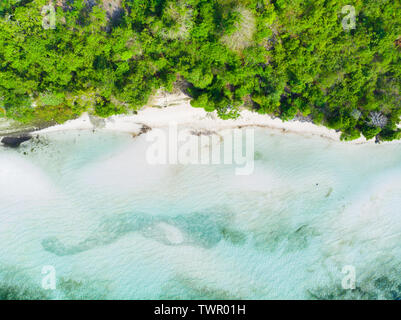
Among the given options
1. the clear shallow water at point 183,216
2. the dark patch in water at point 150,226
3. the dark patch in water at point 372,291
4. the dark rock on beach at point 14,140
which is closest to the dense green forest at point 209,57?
the dark rock on beach at point 14,140

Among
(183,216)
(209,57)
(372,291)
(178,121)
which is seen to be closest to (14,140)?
(178,121)

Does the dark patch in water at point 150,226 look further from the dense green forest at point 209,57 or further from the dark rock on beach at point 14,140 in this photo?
the dense green forest at point 209,57

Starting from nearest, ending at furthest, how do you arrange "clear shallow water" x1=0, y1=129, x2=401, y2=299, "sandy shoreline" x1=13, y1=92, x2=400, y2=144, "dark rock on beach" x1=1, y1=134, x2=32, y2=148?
"sandy shoreline" x1=13, y1=92, x2=400, y2=144 → "dark rock on beach" x1=1, y1=134, x2=32, y2=148 → "clear shallow water" x1=0, y1=129, x2=401, y2=299

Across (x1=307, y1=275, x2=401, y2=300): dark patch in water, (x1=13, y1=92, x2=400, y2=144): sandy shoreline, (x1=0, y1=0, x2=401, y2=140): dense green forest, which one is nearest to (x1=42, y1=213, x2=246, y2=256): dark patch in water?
(x1=13, y1=92, x2=400, y2=144): sandy shoreline

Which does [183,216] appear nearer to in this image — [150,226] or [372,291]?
[150,226]

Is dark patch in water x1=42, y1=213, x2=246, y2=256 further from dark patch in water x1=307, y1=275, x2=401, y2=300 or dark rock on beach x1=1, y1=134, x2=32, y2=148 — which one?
dark patch in water x1=307, y1=275, x2=401, y2=300

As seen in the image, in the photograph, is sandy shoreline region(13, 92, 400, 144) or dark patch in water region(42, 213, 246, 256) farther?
dark patch in water region(42, 213, 246, 256)
